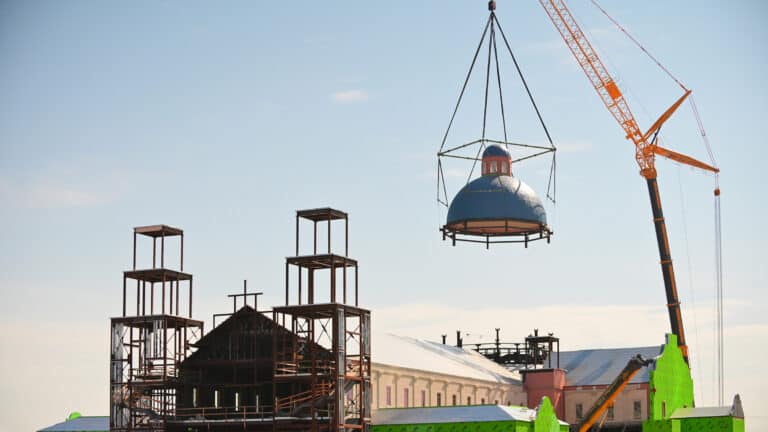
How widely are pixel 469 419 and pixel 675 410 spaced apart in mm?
29878

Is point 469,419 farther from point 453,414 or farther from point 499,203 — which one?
point 499,203

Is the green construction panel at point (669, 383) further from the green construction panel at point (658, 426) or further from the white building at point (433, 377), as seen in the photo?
the white building at point (433, 377)

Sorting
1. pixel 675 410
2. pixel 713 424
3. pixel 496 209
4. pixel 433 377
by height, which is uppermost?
pixel 496 209

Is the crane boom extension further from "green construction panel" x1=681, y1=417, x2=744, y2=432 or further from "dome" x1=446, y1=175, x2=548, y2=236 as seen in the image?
"dome" x1=446, y1=175, x2=548, y2=236

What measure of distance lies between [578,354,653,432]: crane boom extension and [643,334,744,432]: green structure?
6774 mm

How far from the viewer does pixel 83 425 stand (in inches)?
3757

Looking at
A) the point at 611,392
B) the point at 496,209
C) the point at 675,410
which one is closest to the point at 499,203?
the point at 496,209

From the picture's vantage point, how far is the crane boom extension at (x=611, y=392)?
10069cm

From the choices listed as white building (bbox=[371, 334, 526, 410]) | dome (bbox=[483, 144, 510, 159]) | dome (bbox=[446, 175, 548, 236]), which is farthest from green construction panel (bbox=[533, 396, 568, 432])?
dome (bbox=[483, 144, 510, 159])

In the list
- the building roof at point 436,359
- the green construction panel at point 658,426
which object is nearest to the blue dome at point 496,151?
the building roof at point 436,359

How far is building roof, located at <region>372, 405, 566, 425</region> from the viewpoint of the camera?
87188 millimetres

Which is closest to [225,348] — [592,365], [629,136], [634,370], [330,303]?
[330,303]

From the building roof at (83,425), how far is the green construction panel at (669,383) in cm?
4172

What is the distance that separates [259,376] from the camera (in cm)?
9244
